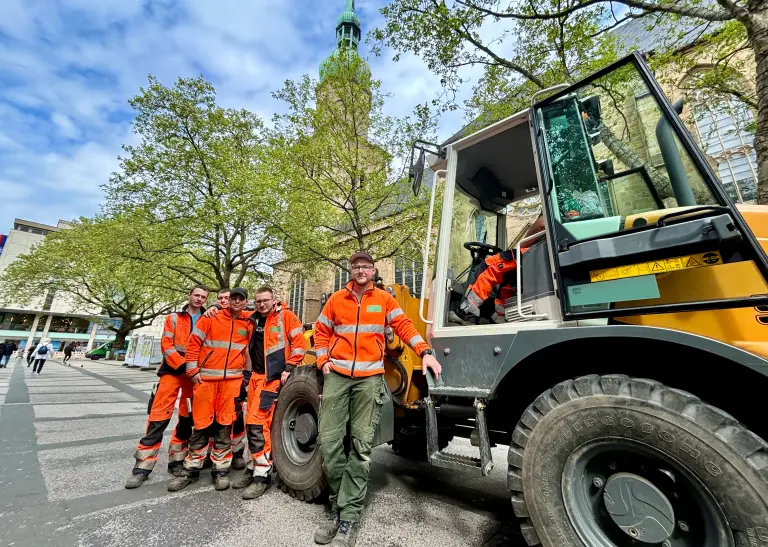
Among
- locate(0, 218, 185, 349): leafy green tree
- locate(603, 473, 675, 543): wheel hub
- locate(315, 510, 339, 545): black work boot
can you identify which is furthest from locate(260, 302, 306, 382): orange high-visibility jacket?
locate(0, 218, 185, 349): leafy green tree

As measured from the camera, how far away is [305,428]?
334cm

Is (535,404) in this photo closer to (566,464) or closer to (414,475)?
(566,464)

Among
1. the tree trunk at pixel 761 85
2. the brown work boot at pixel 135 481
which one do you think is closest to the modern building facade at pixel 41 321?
the brown work boot at pixel 135 481

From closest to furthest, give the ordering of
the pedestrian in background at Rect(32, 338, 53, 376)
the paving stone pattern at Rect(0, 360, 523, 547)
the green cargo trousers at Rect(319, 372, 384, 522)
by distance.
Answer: the paving stone pattern at Rect(0, 360, 523, 547) < the green cargo trousers at Rect(319, 372, 384, 522) < the pedestrian in background at Rect(32, 338, 53, 376)

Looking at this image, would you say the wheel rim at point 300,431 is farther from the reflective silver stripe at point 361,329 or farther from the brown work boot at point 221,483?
the reflective silver stripe at point 361,329

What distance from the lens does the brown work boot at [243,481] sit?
11.0ft

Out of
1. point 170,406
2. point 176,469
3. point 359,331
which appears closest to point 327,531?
point 359,331

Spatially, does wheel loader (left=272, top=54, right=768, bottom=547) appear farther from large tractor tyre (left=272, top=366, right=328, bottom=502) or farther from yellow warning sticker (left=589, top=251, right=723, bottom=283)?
large tractor tyre (left=272, top=366, right=328, bottom=502)

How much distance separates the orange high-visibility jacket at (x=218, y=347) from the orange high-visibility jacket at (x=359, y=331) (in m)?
1.28

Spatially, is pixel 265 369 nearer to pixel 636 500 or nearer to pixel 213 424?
pixel 213 424

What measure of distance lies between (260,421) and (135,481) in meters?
1.24

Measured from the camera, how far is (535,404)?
1.93 m

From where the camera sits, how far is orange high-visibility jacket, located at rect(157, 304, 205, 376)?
360 cm

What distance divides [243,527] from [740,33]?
40.0 feet
